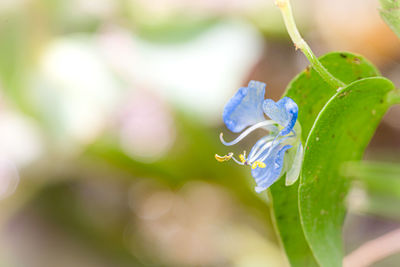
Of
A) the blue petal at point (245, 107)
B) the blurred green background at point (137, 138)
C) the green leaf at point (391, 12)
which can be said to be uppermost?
the green leaf at point (391, 12)

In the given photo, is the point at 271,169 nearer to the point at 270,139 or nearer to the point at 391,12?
the point at 270,139

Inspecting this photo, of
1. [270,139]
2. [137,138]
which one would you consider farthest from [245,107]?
[137,138]

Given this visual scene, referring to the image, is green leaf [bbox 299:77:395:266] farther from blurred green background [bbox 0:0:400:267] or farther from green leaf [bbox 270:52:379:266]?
blurred green background [bbox 0:0:400:267]

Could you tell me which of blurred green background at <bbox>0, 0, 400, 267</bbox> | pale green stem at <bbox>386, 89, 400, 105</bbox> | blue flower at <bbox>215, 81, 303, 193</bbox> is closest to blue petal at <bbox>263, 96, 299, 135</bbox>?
blue flower at <bbox>215, 81, 303, 193</bbox>

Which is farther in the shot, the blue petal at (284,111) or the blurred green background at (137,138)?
the blurred green background at (137,138)

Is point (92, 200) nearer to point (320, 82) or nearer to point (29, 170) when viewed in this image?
point (29, 170)

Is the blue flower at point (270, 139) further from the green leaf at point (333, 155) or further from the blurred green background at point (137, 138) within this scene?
the blurred green background at point (137, 138)

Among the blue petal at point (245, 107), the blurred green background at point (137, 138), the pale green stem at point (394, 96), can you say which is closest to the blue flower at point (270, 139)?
the blue petal at point (245, 107)
